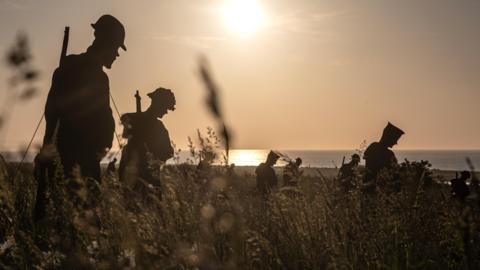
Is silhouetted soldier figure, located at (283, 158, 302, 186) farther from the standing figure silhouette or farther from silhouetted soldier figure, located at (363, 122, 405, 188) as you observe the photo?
silhouetted soldier figure, located at (363, 122, 405, 188)

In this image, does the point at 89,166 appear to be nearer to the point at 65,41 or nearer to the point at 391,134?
the point at 65,41

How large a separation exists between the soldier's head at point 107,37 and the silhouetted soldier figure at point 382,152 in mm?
5648

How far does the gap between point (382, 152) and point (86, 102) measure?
622 centimetres

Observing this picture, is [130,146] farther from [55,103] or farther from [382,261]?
[382,261]

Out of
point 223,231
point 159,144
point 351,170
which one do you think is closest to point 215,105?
point 223,231

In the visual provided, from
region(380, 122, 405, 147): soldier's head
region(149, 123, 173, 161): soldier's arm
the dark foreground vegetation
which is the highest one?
region(380, 122, 405, 147): soldier's head

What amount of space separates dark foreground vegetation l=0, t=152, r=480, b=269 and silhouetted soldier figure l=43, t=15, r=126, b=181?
70.9 inches

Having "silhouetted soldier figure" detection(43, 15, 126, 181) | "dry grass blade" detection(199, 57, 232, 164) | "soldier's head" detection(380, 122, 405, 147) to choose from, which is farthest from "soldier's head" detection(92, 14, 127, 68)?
"soldier's head" detection(380, 122, 405, 147)

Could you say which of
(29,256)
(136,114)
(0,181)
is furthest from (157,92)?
(0,181)

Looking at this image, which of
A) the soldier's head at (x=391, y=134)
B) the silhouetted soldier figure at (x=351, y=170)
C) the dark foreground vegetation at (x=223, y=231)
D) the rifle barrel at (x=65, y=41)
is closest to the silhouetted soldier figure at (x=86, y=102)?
the rifle barrel at (x=65, y=41)

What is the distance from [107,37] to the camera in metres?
5.25

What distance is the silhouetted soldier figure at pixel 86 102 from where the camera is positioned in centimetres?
506

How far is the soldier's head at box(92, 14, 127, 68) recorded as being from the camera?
5.25 m

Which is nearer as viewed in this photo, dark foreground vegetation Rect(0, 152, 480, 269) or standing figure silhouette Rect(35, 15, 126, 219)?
dark foreground vegetation Rect(0, 152, 480, 269)
